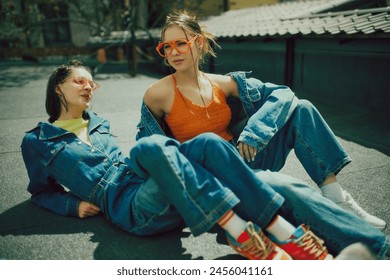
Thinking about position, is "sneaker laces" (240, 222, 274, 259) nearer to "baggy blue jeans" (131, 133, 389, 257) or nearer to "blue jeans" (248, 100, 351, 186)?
"baggy blue jeans" (131, 133, 389, 257)

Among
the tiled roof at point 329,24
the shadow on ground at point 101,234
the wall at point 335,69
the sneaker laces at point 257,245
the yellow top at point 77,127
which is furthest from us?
the wall at point 335,69

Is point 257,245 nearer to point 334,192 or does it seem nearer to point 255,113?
point 334,192

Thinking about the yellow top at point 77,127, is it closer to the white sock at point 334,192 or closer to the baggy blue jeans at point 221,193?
the baggy blue jeans at point 221,193

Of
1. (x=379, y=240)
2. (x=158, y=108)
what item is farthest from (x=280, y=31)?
(x=379, y=240)

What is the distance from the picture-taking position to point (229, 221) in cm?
139

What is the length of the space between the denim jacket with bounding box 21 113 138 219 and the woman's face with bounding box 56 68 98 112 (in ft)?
0.71

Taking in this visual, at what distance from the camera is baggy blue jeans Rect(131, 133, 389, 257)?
1370 mm

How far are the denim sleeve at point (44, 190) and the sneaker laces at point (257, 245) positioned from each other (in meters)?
1.06

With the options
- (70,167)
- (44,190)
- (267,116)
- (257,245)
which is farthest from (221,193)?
(44,190)

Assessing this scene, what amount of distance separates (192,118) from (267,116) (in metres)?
0.44

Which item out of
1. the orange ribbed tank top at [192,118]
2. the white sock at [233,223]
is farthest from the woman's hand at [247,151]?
the white sock at [233,223]

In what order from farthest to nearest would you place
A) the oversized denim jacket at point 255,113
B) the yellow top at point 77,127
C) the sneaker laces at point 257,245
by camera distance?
the yellow top at point 77,127 < the oversized denim jacket at point 255,113 < the sneaker laces at point 257,245

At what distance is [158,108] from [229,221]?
2.91 feet

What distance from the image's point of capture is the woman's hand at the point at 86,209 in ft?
6.34
